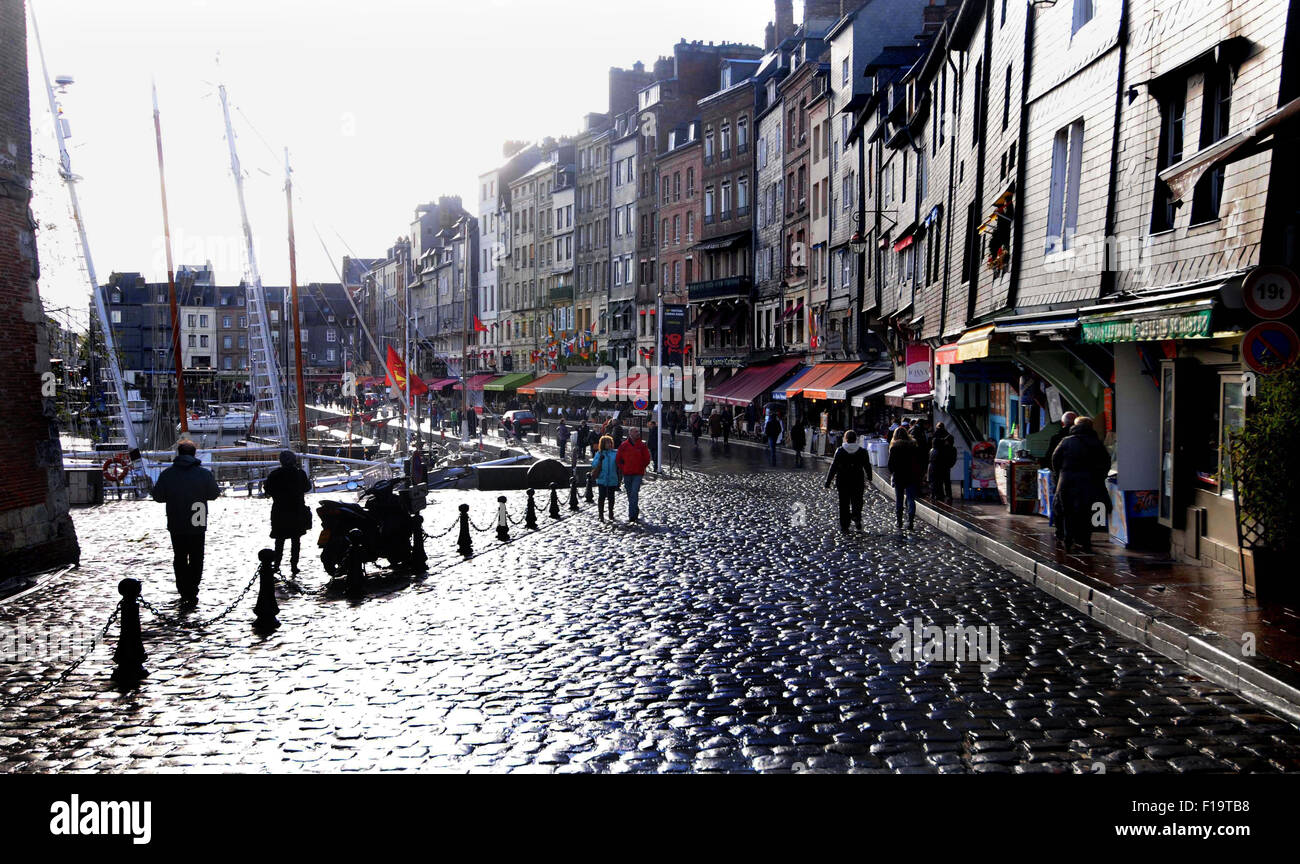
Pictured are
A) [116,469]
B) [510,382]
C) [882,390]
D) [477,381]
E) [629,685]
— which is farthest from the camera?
[477,381]

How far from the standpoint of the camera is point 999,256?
869 inches

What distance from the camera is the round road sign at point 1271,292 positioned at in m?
9.47

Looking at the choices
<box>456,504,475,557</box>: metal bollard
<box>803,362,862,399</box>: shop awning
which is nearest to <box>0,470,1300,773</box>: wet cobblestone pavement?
<box>456,504,475,557</box>: metal bollard

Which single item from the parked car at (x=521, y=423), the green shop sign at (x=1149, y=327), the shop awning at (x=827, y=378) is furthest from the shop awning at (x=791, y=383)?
the green shop sign at (x=1149, y=327)

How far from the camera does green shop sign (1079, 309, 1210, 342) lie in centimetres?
1108

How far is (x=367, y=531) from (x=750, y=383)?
128 ft

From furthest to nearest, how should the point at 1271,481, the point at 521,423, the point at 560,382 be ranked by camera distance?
1. the point at 560,382
2. the point at 521,423
3. the point at 1271,481

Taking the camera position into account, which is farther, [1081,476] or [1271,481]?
[1081,476]

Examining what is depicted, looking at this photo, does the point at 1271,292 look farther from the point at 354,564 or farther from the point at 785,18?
the point at 785,18

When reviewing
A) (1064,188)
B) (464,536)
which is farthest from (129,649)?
(1064,188)

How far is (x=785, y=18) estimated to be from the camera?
6341 centimetres

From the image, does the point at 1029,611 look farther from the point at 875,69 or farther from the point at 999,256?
the point at 875,69

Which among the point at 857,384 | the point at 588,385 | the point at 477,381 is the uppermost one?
the point at 857,384

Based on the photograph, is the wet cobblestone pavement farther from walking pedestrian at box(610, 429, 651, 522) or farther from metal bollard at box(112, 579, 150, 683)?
walking pedestrian at box(610, 429, 651, 522)
